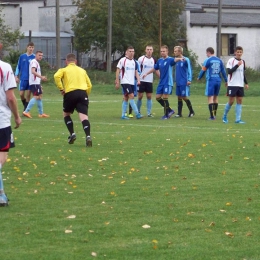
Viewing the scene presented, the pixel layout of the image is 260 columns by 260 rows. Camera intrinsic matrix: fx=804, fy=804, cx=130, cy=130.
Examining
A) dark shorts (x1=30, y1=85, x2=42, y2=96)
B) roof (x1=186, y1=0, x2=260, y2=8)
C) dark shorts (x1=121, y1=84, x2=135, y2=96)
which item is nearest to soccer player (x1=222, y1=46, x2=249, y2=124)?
dark shorts (x1=121, y1=84, x2=135, y2=96)

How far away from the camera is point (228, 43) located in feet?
221

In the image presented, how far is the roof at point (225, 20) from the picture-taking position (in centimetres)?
6525

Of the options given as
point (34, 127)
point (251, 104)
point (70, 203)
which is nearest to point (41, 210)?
point (70, 203)

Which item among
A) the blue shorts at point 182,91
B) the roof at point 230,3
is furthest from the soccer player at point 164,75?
the roof at point 230,3

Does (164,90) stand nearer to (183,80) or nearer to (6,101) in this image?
(183,80)

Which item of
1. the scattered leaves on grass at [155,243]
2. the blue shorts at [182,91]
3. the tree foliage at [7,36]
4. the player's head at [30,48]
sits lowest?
the scattered leaves on grass at [155,243]

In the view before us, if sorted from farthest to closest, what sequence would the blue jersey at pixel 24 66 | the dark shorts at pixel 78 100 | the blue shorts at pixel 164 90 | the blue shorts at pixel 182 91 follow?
1. the blue jersey at pixel 24 66
2. the blue shorts at pixel 182 91
3. the blue shorts at pixel 164 90
4. the dark shorts at pixel 78 100

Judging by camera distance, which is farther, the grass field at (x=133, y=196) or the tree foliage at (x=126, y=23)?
the tree foliage at (x=126, y=23)

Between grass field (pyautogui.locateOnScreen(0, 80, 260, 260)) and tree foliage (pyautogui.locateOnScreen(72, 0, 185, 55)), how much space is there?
133ft

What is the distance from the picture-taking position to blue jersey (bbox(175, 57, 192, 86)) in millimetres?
23281

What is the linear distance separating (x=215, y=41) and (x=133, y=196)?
57310 millimetres

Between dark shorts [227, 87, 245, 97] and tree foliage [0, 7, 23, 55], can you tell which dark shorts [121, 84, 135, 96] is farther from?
tree foliage [0, 7, 23, 55]

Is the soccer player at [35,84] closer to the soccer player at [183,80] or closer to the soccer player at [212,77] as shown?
the soccer player at [183,80]

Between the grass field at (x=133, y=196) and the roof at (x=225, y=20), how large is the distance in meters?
48.1
